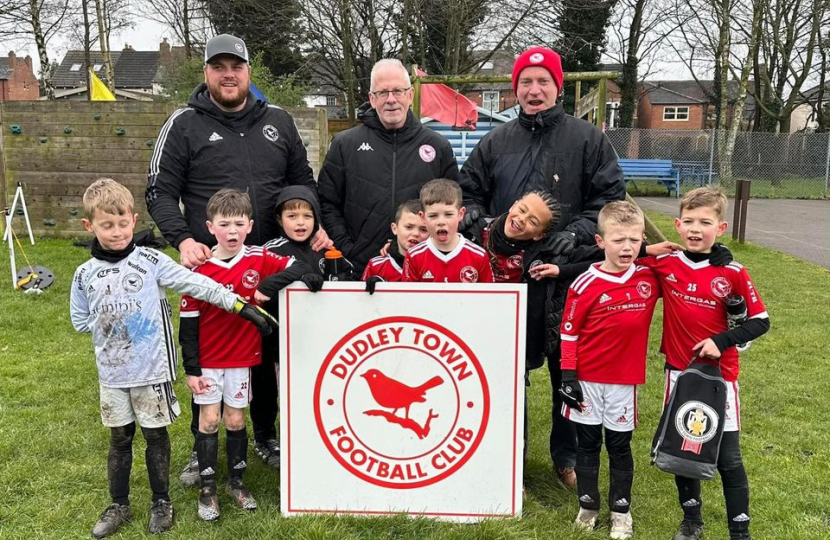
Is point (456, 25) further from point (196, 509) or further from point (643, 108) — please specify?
point (643, 108)

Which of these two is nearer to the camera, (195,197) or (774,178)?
(195,197)

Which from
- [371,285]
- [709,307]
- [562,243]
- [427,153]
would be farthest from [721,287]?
[427,153]

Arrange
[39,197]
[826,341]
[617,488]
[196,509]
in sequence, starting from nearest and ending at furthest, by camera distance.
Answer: [617,488], [196,509], [826,341], [39,197]

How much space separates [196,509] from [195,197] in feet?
5.09

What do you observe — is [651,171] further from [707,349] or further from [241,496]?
[241,496]

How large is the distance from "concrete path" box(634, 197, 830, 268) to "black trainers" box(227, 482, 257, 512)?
10.3 metres

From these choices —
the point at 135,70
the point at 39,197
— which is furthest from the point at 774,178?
the point at 135,70

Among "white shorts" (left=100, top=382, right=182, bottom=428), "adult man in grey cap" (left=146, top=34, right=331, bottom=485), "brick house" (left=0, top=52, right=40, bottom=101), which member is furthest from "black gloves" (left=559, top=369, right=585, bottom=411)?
"brick house" (left=0, top=52, right=40, bottom=101)

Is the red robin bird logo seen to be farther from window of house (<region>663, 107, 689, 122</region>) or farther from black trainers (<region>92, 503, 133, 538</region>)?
window of house (<region>663, 107, 689, 122</region>)

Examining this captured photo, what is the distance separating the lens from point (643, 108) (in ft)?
167

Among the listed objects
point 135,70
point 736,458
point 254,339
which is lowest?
point 736,458

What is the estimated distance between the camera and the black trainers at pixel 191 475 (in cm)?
345

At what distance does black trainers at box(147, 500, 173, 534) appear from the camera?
296cm

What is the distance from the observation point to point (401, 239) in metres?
3.26
